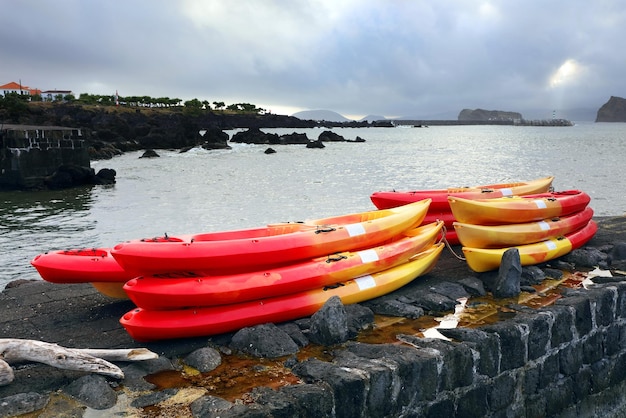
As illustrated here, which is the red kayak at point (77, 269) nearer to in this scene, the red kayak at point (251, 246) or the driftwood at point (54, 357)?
the red kayak at point (251, 246)

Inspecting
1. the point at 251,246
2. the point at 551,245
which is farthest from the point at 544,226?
the point at 251,246

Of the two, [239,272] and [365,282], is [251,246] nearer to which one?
[239,272]

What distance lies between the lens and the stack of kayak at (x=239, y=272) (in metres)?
4.41

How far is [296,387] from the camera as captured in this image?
357 cm

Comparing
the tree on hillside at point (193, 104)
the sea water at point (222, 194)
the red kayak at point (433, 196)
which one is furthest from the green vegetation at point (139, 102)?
the red kayak at point (433, 196)

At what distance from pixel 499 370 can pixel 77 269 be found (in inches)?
164

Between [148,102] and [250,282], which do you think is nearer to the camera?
[250,282]

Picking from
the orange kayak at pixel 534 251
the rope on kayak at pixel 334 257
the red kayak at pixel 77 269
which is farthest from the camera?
the orange kayak at pixel 534 251

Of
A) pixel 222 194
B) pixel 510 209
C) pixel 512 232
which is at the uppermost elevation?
pixel 510 209

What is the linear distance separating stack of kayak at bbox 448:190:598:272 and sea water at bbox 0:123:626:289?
27.5 ft

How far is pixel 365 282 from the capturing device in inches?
212

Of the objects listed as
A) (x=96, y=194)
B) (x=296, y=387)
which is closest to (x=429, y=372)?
(x=296, y=387)

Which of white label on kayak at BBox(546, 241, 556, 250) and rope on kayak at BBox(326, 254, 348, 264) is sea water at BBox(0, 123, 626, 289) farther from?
white label on kayak at BBox(546, 241, 556, 250)

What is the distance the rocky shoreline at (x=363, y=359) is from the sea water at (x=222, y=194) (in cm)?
619
